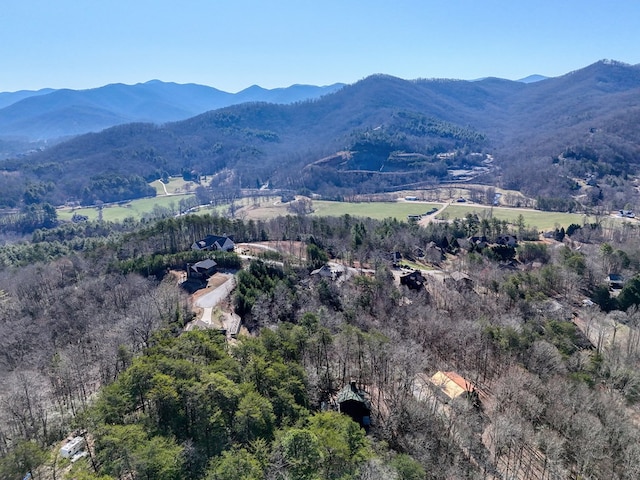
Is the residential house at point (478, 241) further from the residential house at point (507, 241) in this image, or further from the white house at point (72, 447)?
the white house at point (72, 447)

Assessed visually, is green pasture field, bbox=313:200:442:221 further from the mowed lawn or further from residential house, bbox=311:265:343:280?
residential house, bbox=311:265:343:280

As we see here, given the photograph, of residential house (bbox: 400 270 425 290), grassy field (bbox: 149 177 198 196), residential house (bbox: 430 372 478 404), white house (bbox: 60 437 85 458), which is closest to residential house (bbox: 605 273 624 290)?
residential house (bbox: 400 270 425 290)

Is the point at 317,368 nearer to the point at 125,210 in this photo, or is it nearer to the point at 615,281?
the point at 615,281

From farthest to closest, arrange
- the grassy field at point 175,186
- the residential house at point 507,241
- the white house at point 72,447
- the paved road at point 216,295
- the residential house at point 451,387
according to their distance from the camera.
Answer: the grassy field at point 175,186
the residential house at point 507,241
the paved road at point 216,295
the residential house at point 451,387
the white house at point 72,447

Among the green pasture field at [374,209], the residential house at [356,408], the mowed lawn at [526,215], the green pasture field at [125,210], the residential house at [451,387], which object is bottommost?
the mowed lawn at [526,215]

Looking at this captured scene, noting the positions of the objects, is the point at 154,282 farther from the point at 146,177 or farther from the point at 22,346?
the point at 146,177

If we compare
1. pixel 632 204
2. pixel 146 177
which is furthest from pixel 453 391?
pixel 146 177

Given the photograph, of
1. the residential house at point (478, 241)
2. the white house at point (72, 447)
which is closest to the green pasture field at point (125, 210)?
the residential house at point (478, 241)
